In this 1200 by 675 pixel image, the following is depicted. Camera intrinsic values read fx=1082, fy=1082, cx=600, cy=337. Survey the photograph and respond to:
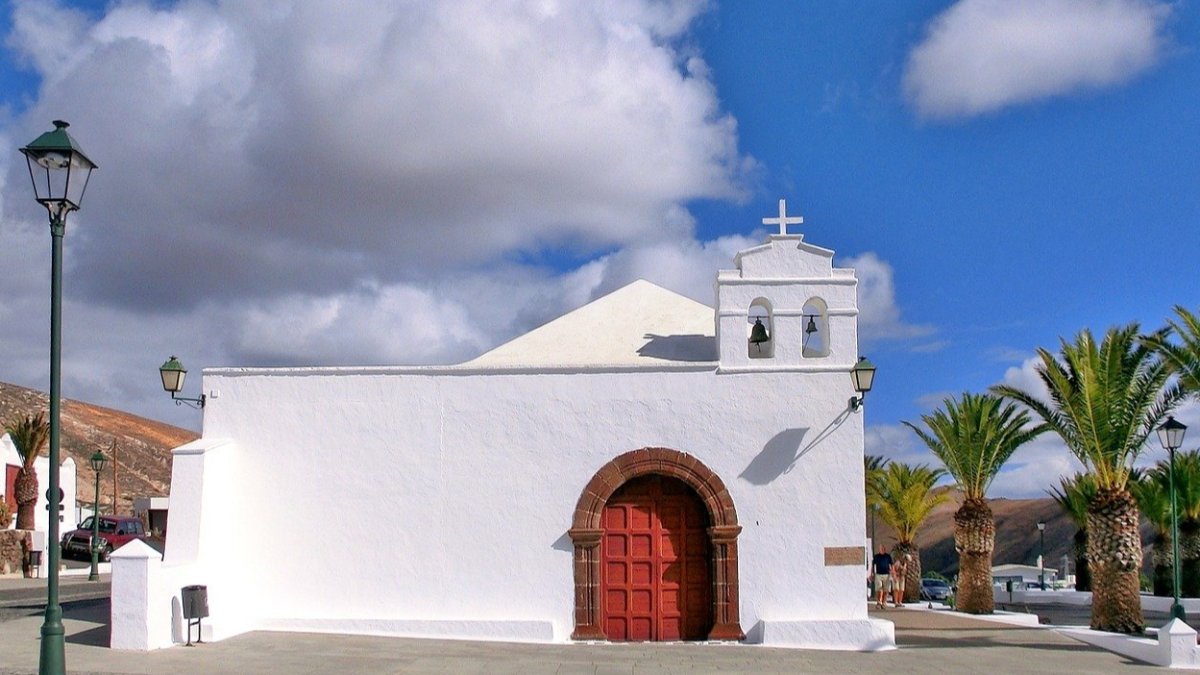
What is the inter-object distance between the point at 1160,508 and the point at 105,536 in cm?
3053

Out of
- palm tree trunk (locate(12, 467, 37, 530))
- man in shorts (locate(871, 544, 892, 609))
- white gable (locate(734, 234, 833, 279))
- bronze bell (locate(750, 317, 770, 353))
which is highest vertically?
white gable (locate(734, 234, 833, 279))

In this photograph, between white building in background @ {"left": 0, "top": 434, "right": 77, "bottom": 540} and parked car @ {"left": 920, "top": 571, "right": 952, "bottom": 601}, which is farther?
white building in background @ {"left": 0, "top": 434, "right": 77, "bottom": 540}

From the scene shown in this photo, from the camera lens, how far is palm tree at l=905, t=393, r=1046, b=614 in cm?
2223

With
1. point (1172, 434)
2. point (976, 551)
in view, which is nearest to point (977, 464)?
point (976, 551)

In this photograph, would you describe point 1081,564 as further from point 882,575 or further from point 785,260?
point 785,260

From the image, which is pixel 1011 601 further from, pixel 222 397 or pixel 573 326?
pixel 222 397

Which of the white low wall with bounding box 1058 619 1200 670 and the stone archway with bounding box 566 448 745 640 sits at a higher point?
the stone archway with bounding box 566 448 745 640

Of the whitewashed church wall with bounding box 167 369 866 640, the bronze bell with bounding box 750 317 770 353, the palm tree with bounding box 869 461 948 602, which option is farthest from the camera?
the palm tree with bounding box 869 461 948 602

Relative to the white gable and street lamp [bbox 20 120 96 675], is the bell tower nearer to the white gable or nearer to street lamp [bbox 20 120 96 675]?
the white gable

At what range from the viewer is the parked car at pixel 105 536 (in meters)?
32.5

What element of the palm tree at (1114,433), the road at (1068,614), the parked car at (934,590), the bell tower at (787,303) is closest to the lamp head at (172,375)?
the bell tower at (787,303)

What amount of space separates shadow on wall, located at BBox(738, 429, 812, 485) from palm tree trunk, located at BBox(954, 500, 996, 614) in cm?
937

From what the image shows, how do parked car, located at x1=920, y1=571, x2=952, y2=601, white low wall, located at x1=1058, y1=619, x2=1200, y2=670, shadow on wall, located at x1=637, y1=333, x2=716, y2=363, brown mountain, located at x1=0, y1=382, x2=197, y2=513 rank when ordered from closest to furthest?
white low wall, located at x1=1058, y1=619, x2=1200, y2=670
shadow on wall, located at x1=637, y1=333, x2=716, y2=363
parked car, located at x1=920, y1=571, x2=952, y2=601
brown mountain, located at x1=0, y1=382, x2=197, y2=513

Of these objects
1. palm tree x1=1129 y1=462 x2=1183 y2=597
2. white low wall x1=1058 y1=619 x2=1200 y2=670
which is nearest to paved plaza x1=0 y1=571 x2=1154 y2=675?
white low wall x1=1058 y1=619 x2=1200 y2=670
